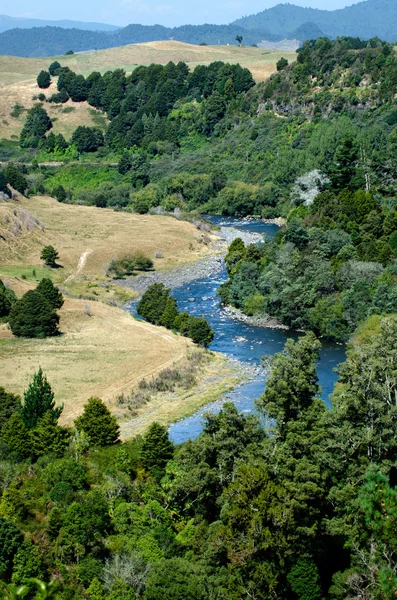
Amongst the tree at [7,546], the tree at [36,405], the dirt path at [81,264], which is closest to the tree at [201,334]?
the tree at [36,405]

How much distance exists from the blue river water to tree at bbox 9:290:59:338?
448 inches

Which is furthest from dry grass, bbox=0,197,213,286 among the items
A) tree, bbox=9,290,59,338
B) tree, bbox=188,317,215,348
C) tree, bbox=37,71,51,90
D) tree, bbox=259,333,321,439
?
tree, bbox=37,71,51,90

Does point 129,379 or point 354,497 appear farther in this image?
point 129,379

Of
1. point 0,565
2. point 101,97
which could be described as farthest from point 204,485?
point 101,97

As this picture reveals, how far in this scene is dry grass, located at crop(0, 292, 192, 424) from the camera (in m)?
50.7

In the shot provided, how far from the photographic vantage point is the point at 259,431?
3359cm

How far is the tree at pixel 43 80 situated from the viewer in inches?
6491

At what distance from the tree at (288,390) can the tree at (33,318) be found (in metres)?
28.6

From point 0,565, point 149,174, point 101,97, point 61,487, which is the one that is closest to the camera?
point 0,565

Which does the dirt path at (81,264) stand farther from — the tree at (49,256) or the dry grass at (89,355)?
the dry grass at (89,355)

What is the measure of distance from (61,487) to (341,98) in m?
99.4

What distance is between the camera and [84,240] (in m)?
94.1

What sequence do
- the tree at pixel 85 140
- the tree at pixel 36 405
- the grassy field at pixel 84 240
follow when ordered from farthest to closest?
the tree at pixel 85 140 → the grassy field at pixel 84 240 → the tree at pixel 36 405

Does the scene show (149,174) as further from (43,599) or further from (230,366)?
(43,599)
